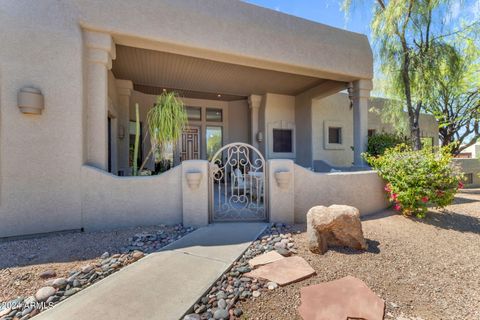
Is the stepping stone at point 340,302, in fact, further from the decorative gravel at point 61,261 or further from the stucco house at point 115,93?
the decorative gravel at point 61,261

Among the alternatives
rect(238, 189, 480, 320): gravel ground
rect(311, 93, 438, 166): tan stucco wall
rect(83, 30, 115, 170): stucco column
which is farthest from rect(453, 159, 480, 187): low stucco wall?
rect(83, 30, 115, 170): stucco column

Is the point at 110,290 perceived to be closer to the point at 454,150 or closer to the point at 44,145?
the point at 44,145

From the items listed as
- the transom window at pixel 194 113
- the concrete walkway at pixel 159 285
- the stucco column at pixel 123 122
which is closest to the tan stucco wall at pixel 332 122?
the transom window at pixel 194 113

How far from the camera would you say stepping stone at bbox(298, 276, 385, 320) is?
6.50 ft

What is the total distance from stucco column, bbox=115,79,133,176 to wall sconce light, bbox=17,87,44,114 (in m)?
3.57

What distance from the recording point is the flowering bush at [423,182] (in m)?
4.45

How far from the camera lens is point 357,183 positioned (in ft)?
16.1

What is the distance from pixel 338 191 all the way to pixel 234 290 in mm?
3324

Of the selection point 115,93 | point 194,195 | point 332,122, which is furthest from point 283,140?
point 115,93

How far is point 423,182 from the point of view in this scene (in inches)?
174

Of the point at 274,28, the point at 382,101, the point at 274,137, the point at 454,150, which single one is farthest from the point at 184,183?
the point at 454,150

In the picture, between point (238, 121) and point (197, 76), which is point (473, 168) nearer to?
point (238, 121)

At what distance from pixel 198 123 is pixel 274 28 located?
516cm

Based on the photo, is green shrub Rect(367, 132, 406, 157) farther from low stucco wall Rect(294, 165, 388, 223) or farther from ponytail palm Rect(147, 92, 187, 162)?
ponytail palm Rect(147, 92, 187, 162)
